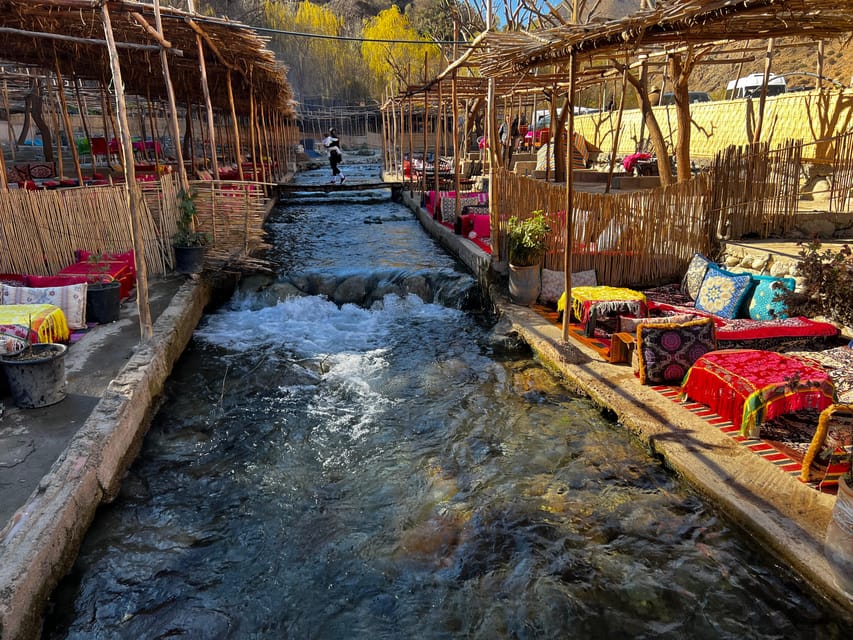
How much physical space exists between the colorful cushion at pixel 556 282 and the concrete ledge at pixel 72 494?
485 cm

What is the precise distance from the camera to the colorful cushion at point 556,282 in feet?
26.6

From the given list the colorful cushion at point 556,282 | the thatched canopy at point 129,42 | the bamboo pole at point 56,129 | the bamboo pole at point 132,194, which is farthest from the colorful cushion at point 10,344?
the bamboo pole at point 56,129

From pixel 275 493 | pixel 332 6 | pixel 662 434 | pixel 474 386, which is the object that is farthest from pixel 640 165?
pixel 332 6

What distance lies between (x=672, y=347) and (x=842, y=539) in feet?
8.54

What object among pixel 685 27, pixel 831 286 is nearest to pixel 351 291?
pixel 685 27

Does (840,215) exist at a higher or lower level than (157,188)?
lower

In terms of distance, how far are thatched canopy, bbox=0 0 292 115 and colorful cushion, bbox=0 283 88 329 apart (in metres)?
3.02

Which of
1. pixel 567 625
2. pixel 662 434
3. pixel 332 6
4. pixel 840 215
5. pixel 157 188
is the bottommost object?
pixel 567 625

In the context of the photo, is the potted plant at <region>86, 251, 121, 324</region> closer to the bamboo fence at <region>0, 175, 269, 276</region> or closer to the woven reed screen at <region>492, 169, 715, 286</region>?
the bamboo fence at <region>0, 175, 269, 276</region>

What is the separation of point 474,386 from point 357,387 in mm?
1264

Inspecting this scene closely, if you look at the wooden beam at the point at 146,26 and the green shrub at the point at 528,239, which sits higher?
the wooden beam at the point at 146,26

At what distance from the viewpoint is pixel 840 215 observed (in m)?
8.48

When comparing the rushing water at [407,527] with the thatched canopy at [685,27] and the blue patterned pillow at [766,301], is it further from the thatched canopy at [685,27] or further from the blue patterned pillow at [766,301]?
the thatched canopy at [685,27]

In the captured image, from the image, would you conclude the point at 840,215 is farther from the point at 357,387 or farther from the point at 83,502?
the point at 83,502
